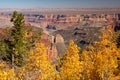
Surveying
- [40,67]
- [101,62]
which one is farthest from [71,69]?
[40,67]

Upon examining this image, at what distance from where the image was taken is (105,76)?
33469 millimetres

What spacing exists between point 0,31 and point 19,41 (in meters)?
26.0

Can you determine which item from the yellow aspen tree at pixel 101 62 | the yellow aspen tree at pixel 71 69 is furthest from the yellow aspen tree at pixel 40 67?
the yellow aspen tree at pixel 101 62

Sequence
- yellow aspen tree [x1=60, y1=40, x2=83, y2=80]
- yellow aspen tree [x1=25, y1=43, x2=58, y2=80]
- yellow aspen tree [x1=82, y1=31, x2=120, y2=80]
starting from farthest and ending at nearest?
yellow aspen tree [x1=25, y1=43, x2=58, y2=80]
yellow aspen tree [x1=60, y1=40, x2=83, y2=80]
yellow aspen tree [x1=82, y1=31, x2=120, y2=80]

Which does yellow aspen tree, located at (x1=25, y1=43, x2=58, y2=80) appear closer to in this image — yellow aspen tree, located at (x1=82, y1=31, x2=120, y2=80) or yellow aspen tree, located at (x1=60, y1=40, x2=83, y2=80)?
yellow aspen tree, located at (x1=60, y1=40, x2=83, y2=80)

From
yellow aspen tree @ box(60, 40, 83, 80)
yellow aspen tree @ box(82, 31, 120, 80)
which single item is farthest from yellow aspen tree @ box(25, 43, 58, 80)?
yellow aspen tree @ box(82, 31, 120, 80)

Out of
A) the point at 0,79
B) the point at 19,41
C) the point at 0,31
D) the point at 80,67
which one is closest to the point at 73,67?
the point at 80,67

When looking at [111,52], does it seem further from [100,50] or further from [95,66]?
[95,66]

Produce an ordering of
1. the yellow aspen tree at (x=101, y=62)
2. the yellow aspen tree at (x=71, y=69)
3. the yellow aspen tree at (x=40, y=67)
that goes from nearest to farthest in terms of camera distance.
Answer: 1. the yellow aspen tree at (x=101, y=62)
2. the yellow aspen tree at (x=71, y=69)
3. the yellow aspen tree at (x=40, y=67)

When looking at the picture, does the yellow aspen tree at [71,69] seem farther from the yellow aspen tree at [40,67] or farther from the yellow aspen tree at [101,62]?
the yellow aspen tree at [40,67]

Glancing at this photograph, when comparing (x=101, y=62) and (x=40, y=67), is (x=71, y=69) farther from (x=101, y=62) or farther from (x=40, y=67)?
(x=40, y=67)

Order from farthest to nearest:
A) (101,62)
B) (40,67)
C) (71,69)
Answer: (40,67), (71,69), (101,62)

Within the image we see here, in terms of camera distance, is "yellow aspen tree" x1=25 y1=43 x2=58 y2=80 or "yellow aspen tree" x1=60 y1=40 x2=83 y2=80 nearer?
"yellow aspen tree" x1=60 y1=40 x2=83 y2=80

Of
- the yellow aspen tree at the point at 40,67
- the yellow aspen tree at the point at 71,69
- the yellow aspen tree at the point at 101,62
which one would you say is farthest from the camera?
the yellow aspen tree at the point at 40,67
